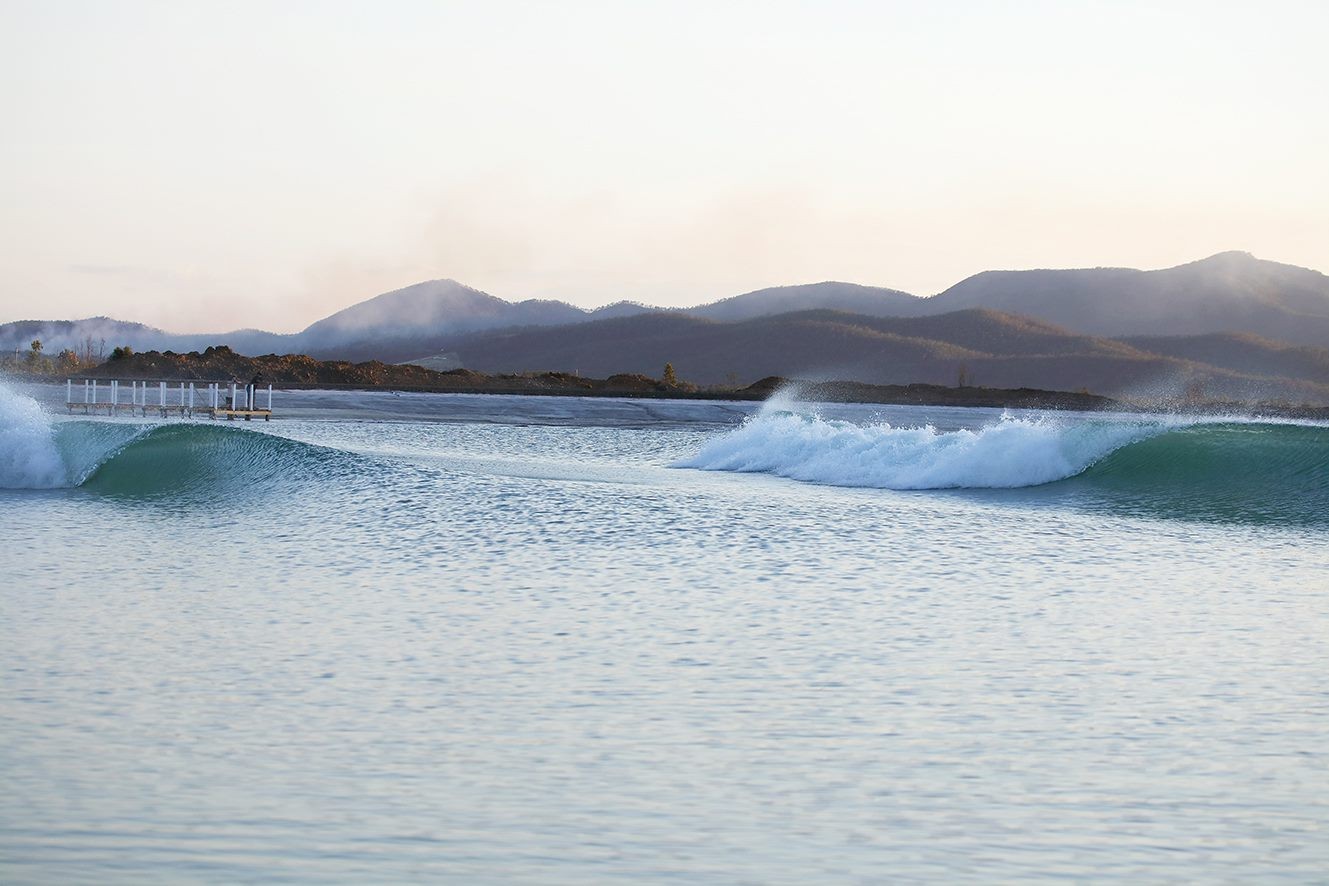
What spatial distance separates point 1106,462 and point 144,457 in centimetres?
1959

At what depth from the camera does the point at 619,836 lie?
5887 millimetres

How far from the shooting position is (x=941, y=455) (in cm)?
3020

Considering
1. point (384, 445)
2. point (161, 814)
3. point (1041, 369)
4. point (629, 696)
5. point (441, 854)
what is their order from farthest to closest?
point (1041, 369)
point (384, 445)
point (629, 696)
point (161, 814)
point (441, 854)

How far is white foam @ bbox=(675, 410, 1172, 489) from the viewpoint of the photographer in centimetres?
2898

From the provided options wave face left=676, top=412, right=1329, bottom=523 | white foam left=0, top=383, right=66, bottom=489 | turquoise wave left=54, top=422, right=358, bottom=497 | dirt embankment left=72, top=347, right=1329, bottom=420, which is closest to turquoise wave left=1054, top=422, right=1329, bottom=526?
wave face left=676, top=412, right=1329, bottom=523

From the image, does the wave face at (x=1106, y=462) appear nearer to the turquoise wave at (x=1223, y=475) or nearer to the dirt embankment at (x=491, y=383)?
the turquoise wave at (x=1223, y=475)

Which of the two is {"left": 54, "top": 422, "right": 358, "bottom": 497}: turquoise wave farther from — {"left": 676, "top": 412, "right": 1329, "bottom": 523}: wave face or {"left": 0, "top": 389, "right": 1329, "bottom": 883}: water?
{"left": 676, "top": 412, "right": 1329, "bottom": 523}: wave face

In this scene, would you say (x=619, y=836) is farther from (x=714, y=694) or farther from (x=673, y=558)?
(x=673, y=558)

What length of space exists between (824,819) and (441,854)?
1.64 metres

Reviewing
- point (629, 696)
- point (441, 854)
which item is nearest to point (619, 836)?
point (441, 854)

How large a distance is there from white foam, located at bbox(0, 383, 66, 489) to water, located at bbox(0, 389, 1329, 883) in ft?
25.5

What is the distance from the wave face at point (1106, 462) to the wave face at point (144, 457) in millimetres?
10311

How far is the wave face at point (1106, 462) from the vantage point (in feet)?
83.7

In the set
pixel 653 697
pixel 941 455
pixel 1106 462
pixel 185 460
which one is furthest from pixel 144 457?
pixel 653 697
